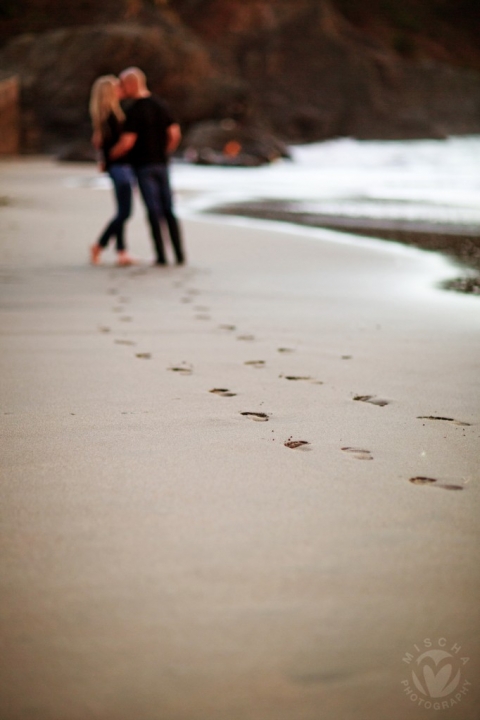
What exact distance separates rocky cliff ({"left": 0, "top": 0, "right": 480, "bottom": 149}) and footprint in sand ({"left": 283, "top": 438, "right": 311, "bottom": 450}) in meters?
41.0

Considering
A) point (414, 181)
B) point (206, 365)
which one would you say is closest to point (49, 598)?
point (206, 365)

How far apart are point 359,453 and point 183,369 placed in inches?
56.0

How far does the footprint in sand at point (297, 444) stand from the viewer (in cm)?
298

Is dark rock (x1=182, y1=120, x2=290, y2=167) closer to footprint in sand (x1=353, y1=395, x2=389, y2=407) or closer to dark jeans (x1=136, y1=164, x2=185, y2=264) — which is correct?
dark jeans (x1=136, y1=164, x2=185, y2=264)

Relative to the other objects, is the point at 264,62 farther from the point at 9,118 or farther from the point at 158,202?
the point at 158,202

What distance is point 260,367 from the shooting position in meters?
4.24

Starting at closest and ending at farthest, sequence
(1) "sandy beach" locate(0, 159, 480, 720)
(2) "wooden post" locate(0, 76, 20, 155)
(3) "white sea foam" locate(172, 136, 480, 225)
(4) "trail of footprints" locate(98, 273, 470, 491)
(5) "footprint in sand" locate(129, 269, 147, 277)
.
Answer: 1. (1) "sandy beach" locate(0, 159, 480, 720)
2. (4) "trail of footprints" locate(98, 273, 470, 491)
3. (5) "footprint in sand" locate(129, 269, 147, 277)
4. (3) "white sea foam" locate(172, 136, 480, 225)
5. (2) "wooden post" locate(0, 76, 20, 155)

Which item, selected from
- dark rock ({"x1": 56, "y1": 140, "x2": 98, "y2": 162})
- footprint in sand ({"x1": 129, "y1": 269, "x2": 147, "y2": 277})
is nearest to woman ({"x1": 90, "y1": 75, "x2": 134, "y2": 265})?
footprint in sand ({"x1": 129, "y1": 269, "x2": 147, "y2": 277})

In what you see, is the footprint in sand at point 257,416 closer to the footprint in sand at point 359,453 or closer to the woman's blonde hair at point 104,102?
the footprint in sand at point 359,453

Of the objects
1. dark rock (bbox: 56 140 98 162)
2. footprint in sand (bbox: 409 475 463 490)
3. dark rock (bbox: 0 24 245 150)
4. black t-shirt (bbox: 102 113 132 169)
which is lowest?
footprint in sand (bbox: 409 475 463 490)

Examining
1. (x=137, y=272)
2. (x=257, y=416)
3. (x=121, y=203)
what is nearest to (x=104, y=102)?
(x=121, y=203)

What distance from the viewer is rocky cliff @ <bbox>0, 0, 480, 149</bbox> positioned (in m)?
43.9

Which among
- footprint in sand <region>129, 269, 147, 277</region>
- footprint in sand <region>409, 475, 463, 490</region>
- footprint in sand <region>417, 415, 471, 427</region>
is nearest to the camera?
footprint in sand <region>409, 475, 463, 490</region>

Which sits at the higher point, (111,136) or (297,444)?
(111,136)
